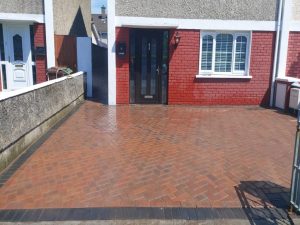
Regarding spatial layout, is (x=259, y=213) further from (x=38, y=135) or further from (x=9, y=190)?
(x=38, y=135)

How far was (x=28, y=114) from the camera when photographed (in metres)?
5.75

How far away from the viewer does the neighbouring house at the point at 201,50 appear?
987 cm

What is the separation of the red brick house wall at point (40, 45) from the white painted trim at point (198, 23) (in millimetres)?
2839

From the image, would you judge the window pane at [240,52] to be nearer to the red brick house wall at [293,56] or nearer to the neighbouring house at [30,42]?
the red brick house wall at [293,56]

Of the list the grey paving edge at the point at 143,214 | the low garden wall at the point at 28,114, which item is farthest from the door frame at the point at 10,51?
the grey paving edge at the point at 143,214

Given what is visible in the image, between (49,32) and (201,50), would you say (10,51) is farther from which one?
(201,50)

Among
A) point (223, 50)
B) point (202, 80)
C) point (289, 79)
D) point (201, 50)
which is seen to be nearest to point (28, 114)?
point (202, 80)

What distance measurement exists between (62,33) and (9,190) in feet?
29.7

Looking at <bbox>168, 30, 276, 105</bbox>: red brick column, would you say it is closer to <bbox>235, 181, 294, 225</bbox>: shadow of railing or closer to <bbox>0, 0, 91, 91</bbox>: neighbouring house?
<bbox>0, 0, 91, 91</bbox>: neighbouring house

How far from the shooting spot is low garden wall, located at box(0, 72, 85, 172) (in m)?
4.81

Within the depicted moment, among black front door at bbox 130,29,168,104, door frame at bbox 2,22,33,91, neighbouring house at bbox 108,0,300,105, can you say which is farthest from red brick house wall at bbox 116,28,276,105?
door frame at bbox 2,22,33,91

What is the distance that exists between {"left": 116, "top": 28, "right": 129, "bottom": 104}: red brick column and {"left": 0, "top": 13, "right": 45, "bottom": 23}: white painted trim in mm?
2849

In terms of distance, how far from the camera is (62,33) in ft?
39.3

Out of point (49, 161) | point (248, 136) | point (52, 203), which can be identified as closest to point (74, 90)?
point (49, 161)
